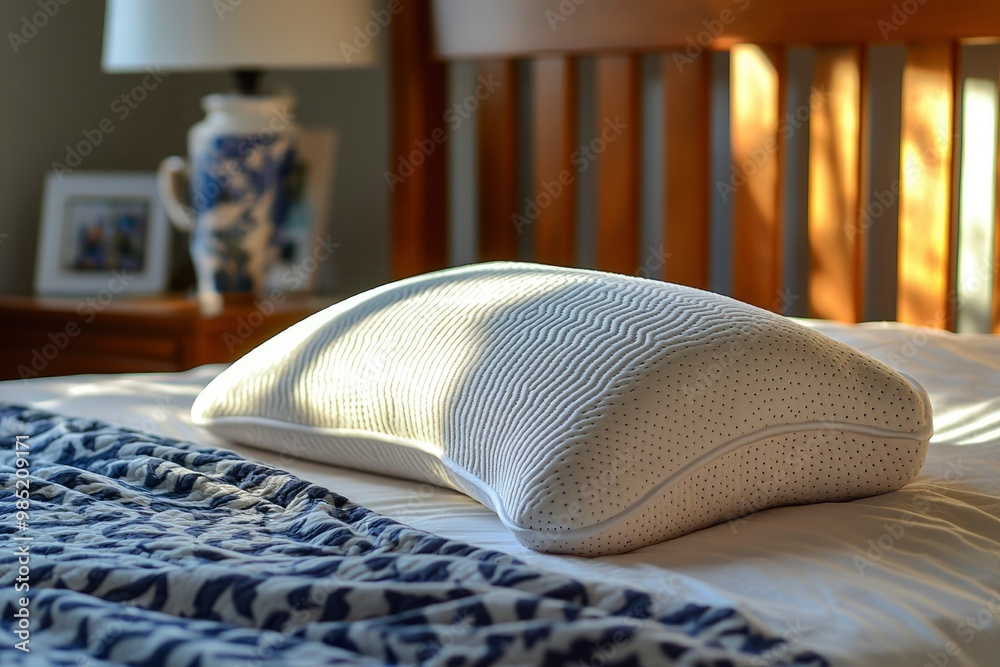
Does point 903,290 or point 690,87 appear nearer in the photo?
point 903,290

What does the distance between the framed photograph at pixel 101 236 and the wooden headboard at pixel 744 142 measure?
702mm

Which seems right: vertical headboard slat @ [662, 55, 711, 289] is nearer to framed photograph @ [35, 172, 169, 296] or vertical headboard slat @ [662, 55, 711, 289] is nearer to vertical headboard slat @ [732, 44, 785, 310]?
vertical headboard slat @ [732, 44, 785, 310]

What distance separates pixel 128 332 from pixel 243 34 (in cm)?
60

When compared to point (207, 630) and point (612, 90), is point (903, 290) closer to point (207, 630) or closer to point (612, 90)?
point (612, 90)

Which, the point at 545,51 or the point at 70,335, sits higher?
the point at 545,51

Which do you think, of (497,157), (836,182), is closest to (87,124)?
(497,157)

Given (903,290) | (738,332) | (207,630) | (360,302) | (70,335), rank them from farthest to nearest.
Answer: (70,335) < (903,290) < (360,302) < (738,332) < (207,630)

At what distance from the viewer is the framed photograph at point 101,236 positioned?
8.03 ft

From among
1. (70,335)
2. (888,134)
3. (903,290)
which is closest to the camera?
(903,290)

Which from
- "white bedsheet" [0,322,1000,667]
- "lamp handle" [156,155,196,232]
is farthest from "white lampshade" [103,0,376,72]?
"white bedsheet" [0,322,1000,667]

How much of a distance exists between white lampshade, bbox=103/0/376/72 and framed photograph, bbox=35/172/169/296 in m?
0.49

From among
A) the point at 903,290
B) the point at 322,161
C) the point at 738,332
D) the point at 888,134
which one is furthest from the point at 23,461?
the point at 322,161

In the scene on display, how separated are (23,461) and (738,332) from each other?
64 centimetres

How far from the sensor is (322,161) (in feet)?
7.79
